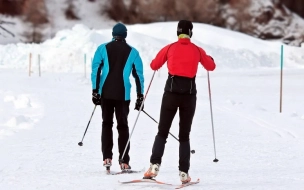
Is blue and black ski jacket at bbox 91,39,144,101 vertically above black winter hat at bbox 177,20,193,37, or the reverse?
black winter hat at bbox 177,20,193,37

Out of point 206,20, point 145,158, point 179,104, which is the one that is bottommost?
point 145,158

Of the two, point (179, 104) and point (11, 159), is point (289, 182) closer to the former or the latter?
point (179, 104)

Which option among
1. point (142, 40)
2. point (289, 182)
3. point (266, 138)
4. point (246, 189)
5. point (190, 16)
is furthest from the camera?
point (190, 16)

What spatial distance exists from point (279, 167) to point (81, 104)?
10159mm

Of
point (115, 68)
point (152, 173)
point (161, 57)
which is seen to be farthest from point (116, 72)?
point (152, 173)

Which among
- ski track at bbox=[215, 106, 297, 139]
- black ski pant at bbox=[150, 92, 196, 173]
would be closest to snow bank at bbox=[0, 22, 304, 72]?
ski track at bbox=[215, 106, 297, 139]

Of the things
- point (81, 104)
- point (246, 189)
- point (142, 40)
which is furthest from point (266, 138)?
point (142, 40)

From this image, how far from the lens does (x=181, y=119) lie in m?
6.60

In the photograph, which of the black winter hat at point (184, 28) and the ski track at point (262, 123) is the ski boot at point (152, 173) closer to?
the black winter hat at point (184, 28)

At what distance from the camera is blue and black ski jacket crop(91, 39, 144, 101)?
723 centimetres

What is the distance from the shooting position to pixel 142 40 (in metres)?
50.1

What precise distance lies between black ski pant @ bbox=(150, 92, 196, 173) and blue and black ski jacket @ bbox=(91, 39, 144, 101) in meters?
0.82

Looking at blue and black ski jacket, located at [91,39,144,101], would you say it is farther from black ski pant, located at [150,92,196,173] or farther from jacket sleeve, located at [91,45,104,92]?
black ski pant, located at [150,92,196,173]

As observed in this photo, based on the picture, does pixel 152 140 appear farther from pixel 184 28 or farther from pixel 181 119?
pixel 184 28
